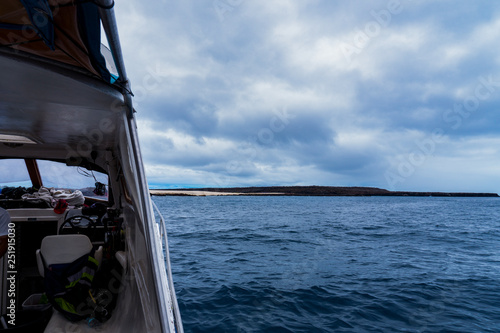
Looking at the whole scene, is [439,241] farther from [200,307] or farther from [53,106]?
[53,106]

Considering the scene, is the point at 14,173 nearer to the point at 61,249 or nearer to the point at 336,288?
the point at 61,249

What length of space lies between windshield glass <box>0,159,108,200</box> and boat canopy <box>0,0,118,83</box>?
6.24 metres

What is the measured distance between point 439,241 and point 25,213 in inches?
705

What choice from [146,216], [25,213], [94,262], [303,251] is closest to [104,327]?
[94,262]

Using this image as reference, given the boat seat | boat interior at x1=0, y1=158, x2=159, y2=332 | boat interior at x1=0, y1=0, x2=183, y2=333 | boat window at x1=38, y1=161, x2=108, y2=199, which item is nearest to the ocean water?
boat interior at x1=0, y1=158, x2=159, y2=332

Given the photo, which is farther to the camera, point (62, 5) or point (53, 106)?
point (53, 106)

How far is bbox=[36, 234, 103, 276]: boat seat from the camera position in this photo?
3746mm

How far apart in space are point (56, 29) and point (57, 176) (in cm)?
751

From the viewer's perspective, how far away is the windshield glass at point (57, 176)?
7191mm

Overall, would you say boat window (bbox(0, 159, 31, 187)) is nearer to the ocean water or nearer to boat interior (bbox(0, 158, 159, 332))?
boat interior (bbox(0, 158, 159, 332))

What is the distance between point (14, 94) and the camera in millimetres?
2852

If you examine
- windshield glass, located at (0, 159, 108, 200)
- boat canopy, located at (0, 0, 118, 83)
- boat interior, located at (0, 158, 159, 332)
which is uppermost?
boat canopy, located at (0, 0, 118, 83)

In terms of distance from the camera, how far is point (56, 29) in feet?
5.27

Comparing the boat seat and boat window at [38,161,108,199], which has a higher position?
boat window at [38,161,108,199]
